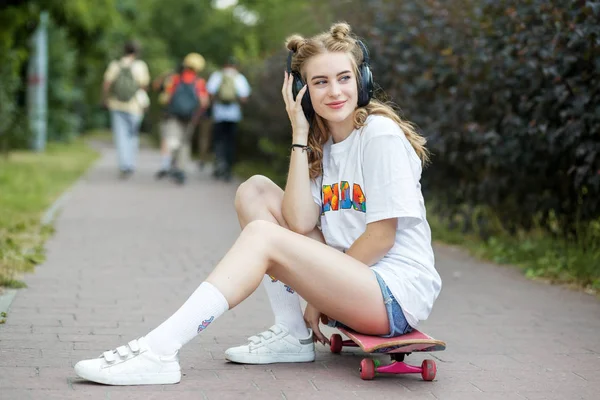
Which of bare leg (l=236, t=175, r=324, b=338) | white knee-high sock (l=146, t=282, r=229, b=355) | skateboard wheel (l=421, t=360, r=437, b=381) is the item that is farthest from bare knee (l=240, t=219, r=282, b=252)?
skateboard wheel (l=421, t=360, r=437, b=381)

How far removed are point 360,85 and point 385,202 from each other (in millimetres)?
585

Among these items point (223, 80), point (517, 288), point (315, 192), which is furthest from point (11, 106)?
point (315, 192)

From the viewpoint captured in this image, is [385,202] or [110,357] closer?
[110,357]

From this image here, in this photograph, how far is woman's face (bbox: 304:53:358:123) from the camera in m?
4.66

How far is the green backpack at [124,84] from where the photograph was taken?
1698 centimetres

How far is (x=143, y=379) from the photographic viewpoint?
4262 mm

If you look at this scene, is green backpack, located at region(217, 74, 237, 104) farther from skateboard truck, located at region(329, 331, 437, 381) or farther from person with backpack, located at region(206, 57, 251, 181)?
skateboard truck, located at region(329, 331, 437, 381)

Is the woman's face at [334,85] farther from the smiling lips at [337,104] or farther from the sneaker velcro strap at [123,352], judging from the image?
the sneaker velcro strap at [123,352]

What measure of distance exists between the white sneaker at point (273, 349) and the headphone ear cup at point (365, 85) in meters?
1.10

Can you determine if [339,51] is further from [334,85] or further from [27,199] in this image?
[27,199]

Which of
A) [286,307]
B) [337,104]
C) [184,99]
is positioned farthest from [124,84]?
[337,104]

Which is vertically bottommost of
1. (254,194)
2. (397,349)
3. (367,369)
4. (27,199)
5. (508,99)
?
(27,199)

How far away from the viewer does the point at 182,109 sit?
1673 centimetres

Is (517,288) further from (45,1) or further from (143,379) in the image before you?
(45,1)
